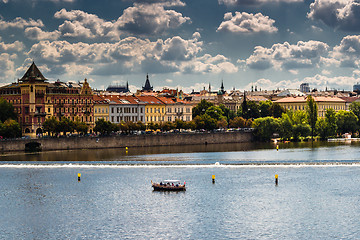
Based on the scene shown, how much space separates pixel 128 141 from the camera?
153 metres

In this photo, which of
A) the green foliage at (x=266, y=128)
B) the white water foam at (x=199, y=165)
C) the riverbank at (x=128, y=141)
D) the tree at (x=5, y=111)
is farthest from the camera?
the green foliage at (x=266, y=128)

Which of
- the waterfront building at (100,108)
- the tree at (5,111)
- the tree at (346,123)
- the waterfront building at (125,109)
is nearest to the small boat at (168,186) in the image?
the tree at (5,111)

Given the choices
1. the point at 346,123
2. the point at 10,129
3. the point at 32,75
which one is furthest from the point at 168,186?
the point at 346,123

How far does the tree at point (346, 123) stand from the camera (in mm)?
187500

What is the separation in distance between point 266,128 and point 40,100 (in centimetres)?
5433

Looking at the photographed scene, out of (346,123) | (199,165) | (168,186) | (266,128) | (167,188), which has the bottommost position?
(167,188)

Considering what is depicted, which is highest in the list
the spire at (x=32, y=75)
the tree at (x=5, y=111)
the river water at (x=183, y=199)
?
the spire at (x=32, y=75)

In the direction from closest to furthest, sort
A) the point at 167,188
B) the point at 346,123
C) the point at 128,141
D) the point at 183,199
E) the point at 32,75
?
the point at 183,199, the point at 167,188, the point at 128,141, the point at 32,75, the point at 346,123

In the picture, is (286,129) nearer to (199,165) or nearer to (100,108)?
(100,108)

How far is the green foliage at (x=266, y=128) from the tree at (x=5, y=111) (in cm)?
5899

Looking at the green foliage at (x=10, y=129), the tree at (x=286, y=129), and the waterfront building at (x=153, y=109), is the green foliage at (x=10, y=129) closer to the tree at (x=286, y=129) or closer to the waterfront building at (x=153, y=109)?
the waterfront building at (x=153, y=109)

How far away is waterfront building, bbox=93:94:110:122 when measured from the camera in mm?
174375

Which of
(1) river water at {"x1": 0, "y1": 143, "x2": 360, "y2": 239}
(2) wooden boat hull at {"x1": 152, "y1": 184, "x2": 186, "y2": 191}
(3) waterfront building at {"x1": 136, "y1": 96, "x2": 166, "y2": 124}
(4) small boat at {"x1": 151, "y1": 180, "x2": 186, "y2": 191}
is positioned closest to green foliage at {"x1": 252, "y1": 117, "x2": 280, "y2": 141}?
(3) waterfront building at {"x1": 136, "y1": 96, "x2": 166, "y2": 124}

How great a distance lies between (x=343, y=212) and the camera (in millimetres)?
68812
